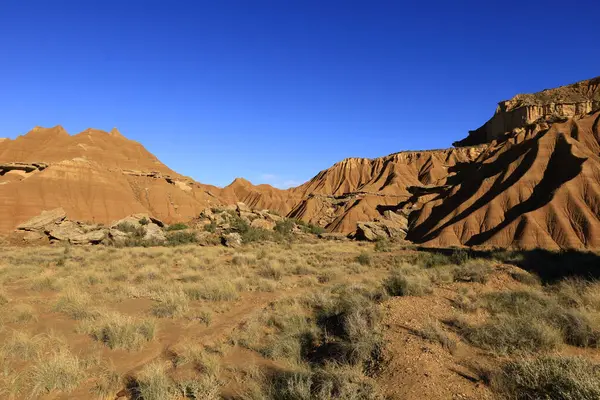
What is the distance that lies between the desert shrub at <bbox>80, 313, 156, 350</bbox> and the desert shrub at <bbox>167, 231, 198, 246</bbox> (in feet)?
70.6

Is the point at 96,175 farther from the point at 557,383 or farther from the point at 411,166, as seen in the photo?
the point at 411,166

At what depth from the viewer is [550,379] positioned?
4398 millimetres

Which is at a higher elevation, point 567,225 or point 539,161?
point 539,161

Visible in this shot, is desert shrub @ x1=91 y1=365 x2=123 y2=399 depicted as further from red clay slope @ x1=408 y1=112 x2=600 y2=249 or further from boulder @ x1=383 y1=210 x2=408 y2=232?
boulder @ x1=383 y1=210 x2=408 y2=232

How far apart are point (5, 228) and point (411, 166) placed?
97.1 metres

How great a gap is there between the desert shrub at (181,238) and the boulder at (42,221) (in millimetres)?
12329

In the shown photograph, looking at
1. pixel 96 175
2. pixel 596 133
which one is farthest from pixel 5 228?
pixel 596 133

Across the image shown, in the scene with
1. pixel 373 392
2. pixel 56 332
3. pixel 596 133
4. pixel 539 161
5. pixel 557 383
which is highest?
pixel 596 133

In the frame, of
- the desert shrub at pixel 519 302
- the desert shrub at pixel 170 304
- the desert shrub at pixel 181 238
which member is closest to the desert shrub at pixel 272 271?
the desert shrub at pixel 170 304

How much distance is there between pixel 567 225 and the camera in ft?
87.9

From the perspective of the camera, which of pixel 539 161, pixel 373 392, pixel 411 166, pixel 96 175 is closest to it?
pixel 373 392

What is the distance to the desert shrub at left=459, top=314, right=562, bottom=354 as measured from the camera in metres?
5.90

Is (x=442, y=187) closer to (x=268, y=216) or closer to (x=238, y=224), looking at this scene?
(x=268, y=216)

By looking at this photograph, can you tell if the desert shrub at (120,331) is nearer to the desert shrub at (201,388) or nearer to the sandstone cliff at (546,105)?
the desert shrub at (201,388)
